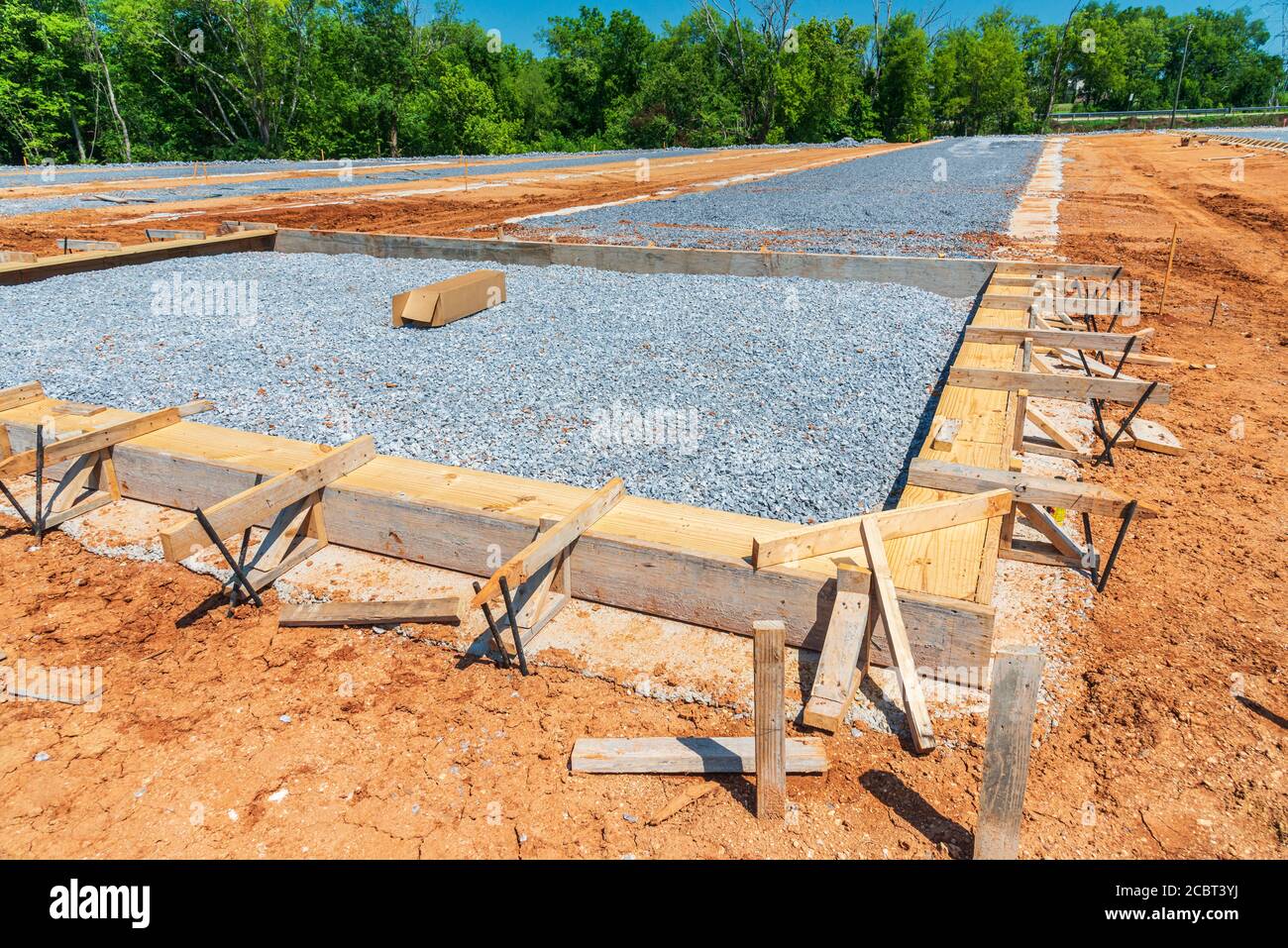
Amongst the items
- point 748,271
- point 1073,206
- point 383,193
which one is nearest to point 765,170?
point 1073,206

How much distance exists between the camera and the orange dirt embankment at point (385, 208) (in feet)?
44.8

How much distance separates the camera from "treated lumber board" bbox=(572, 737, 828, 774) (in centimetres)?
268

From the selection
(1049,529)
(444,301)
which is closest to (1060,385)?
(1049,529)

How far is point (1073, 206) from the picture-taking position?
17625mm

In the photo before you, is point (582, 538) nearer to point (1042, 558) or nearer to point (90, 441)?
point (1042, 558)

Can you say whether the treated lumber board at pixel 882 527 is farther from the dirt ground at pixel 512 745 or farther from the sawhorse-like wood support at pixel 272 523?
the sawhorse-like wood support at pixel 272 523

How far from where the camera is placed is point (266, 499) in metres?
3.66

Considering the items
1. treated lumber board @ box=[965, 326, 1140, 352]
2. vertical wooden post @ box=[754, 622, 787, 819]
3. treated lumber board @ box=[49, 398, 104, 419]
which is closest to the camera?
vertical wooden post @ box=[754, 622, 787, 819]

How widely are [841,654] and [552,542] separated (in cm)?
132

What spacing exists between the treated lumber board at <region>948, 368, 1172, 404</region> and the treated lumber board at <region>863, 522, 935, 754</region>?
260 centimetres

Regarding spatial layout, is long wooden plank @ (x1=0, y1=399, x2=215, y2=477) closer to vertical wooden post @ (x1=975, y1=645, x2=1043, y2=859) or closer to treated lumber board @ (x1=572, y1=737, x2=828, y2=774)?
treated lumber board @ (x1=572, y1=737, x2=828, y2=774)

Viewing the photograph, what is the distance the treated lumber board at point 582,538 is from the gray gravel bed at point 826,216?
932cm

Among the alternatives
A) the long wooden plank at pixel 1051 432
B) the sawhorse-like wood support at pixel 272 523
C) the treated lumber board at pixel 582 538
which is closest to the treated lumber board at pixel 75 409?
the treated lumber board at pixel 582 538

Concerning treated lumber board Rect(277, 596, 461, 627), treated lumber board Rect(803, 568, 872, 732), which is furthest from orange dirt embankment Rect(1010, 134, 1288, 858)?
treated lumber board Rect(277, 596, 461, 627)
